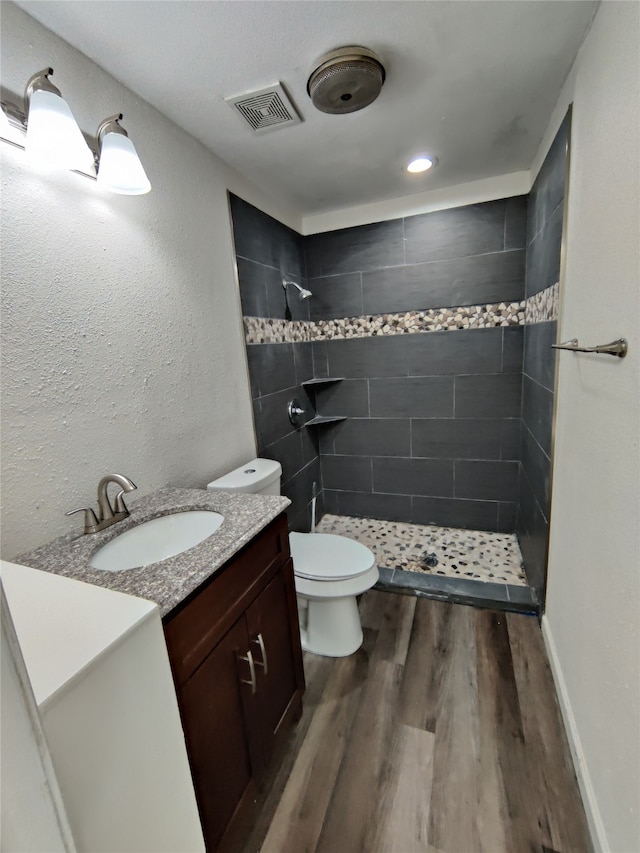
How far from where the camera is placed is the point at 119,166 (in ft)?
3.59

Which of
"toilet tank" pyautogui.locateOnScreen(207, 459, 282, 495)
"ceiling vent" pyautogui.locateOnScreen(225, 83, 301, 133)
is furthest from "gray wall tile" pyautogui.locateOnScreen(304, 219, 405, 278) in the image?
"toilet tank" pyautogui.locateOnScreen(207, 459, 282, 495)

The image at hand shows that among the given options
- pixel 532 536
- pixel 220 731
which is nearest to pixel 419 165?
pixel 532 536

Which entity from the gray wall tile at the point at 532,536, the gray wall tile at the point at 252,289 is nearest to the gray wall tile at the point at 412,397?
the gray wall tile at the point at 532,536

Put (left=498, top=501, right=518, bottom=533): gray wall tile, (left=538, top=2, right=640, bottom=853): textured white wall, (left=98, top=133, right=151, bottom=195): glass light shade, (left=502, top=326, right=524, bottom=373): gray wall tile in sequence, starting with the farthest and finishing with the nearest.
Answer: (left=498, top=501, right=518, bottom=533): gray wall tile < (left=502, top=326, right=524, bottom=373): gray wall tile < (left=98, top=133, right=151, bottom=195): glass light shade < (left=538, top=2, right=640, bottom=853): textured white wall

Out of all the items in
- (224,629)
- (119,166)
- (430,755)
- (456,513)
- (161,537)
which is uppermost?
(119,166)

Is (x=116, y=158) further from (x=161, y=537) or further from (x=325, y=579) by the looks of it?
(x=325, y=579)

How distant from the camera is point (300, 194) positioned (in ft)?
7.34

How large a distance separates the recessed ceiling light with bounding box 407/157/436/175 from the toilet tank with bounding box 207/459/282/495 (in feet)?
5.62

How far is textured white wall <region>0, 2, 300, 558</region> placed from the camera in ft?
3.19

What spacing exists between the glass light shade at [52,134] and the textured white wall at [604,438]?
4.38ft

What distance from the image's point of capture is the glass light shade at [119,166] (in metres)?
1.07

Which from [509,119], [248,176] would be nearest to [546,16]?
[509,119]

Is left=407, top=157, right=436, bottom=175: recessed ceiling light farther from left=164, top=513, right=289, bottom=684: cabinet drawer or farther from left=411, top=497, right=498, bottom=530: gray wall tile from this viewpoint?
left=411, top=497, right=498, bottom=530: gray wall tile

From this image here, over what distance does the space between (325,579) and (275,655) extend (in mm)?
410
